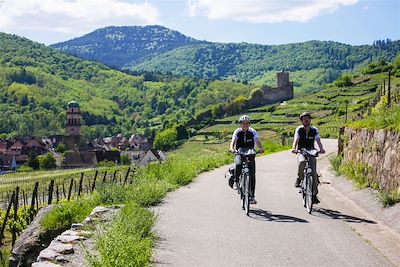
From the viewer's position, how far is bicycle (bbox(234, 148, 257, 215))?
11703mm

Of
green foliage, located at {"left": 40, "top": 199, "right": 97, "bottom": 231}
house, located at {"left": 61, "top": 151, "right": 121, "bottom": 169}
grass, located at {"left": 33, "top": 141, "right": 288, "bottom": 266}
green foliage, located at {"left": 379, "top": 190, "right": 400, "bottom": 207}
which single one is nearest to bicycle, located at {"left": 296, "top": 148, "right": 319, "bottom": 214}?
green foliage, located at {"left": 379, "top": 190, "right": 400, "bottom": 207}

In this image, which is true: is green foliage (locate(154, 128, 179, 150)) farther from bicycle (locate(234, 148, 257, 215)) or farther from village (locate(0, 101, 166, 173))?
bicycle (locate(234, 148, 257, 215))

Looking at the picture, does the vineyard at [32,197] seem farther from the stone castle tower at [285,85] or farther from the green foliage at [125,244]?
the stone castle tower at [285,85]

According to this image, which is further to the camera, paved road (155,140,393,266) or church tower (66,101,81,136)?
church tower (66,101,81,136)

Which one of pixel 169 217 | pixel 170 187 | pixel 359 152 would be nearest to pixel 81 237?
pixel 169 217

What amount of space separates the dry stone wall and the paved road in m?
1.35

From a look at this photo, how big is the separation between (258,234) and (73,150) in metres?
133

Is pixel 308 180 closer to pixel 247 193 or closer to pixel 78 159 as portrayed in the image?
pixel 247 193

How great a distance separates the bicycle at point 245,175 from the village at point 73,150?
8637 cm

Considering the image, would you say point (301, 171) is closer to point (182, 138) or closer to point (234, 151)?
point (234, 151)

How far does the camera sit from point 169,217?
37.3ft

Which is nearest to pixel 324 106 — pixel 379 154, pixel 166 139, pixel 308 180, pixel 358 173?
pixel 166 139

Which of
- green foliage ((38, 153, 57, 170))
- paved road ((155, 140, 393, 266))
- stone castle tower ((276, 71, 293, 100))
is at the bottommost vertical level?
green foliage ((38, 153, 57, 170))

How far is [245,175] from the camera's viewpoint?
11930 mm
